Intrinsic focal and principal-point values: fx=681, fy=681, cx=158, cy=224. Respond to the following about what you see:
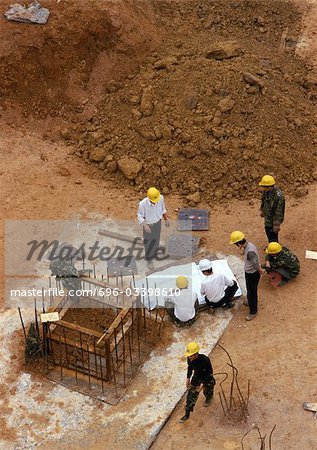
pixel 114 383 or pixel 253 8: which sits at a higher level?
pixel 253 8

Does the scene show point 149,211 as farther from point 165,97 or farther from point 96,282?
point 165,97

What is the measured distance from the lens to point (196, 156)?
500 inches

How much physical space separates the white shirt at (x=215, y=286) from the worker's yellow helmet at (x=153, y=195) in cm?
150

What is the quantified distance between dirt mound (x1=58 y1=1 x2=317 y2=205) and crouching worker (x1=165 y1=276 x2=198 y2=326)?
9.04 ft

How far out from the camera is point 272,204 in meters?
10.6

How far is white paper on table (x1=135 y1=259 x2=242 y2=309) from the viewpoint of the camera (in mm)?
10234

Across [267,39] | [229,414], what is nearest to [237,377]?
[229,414]

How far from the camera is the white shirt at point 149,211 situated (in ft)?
34.7

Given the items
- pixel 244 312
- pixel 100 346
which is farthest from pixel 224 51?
pixel 100 346

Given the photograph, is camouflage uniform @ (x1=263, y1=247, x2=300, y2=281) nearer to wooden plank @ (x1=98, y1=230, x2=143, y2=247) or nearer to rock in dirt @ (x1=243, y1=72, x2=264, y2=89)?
wooden plank @ (x1=98, y1=230, x2=143, y2=247)

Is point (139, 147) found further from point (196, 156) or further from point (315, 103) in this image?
point (315, 103)

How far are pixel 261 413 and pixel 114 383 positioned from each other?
199 cm

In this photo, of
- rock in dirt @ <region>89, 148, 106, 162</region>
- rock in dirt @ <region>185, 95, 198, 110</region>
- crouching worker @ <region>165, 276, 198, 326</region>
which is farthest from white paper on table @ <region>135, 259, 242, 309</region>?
rock in dirt @ <region>185, 95, 198, 110</region>

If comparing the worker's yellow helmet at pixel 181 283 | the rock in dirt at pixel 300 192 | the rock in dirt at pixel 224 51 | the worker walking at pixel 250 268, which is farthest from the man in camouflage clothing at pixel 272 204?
the rock in dirt at pixel 224 51
